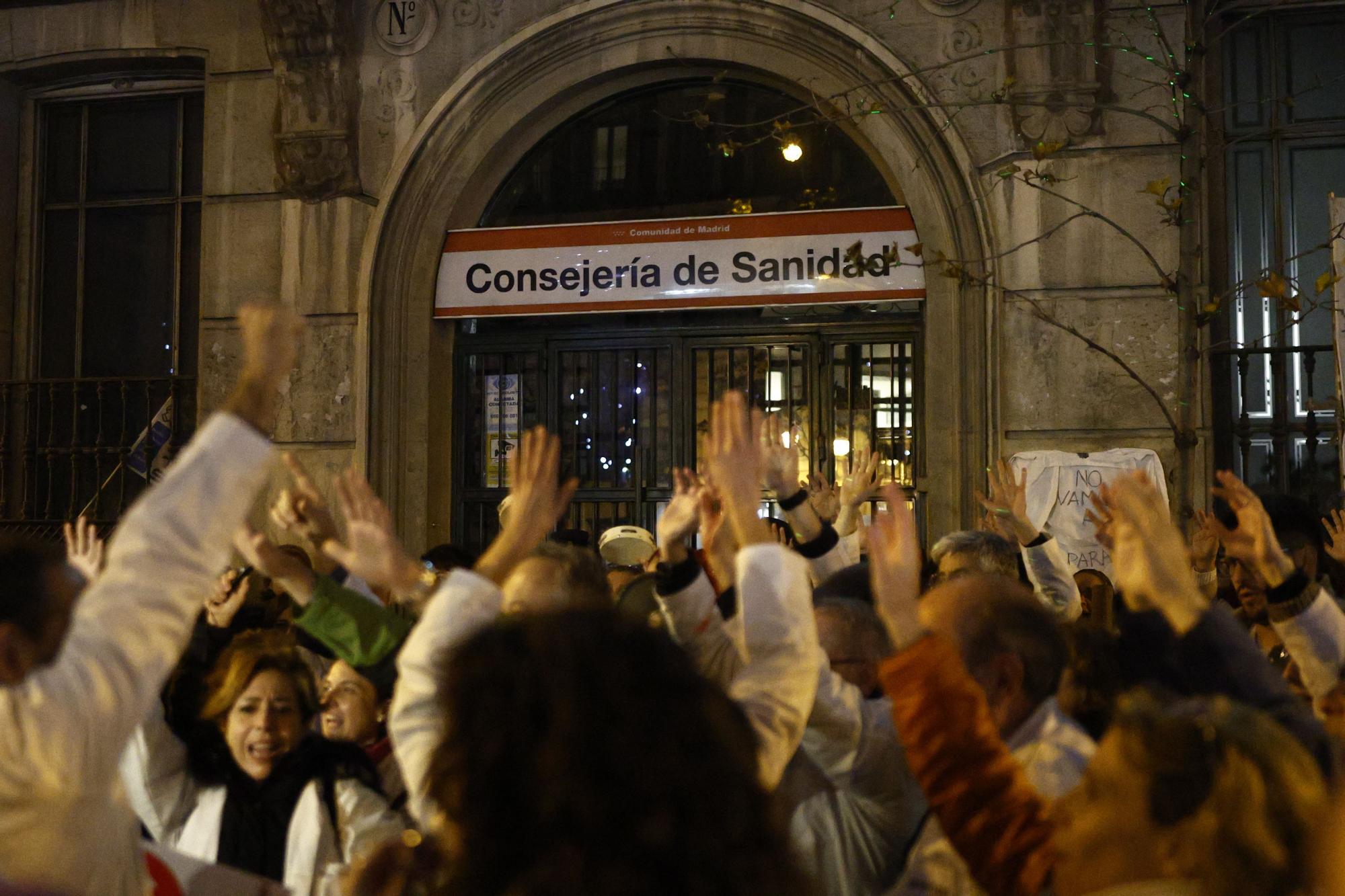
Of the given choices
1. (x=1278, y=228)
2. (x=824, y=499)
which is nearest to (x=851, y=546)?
(x=824, y=499)

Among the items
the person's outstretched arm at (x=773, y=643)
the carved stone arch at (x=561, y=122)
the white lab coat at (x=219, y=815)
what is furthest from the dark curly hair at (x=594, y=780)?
the carved stone arch at (x=561, y=122)

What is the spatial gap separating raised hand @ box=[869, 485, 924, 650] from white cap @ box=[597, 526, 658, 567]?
4.72 metres

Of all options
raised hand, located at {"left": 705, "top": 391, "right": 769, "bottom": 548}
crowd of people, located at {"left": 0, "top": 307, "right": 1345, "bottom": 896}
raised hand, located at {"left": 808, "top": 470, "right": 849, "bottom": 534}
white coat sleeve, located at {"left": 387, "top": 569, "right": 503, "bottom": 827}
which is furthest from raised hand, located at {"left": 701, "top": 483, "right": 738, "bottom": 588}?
raised hand, located at {"left": 808, "top": 470, "right": 849, "bottom": 534}

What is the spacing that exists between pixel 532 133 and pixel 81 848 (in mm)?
8390

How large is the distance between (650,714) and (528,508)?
1256mm

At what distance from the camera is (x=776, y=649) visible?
8.11 ft

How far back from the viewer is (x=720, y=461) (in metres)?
2.73

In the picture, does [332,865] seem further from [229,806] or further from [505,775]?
[505,775]

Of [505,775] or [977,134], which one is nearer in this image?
[505,775]

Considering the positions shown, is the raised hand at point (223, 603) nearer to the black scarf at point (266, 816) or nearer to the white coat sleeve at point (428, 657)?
the black scarf at point (266, 816)

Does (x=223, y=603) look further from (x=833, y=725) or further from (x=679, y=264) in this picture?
(x=679, y=264)

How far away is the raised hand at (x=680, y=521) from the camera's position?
11.2 ft

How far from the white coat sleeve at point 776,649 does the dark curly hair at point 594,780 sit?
2.88 feet

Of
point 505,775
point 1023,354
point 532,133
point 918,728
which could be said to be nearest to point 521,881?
point 505,775
